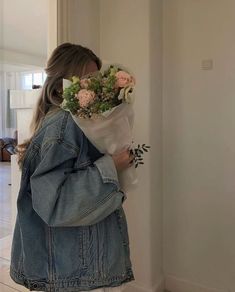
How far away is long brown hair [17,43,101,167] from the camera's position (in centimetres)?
108

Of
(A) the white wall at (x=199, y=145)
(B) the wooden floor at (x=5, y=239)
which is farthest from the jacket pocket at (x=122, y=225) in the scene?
(B) the wooden floor at (x=5, y=239)

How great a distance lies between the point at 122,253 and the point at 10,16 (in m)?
4.78

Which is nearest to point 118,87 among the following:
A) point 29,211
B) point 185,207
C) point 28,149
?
point 28,149

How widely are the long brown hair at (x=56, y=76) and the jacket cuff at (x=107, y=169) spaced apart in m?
0.25

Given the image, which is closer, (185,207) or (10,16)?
(185,207)

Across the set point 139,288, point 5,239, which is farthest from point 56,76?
point 5,239

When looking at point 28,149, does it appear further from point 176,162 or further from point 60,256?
point 176,162

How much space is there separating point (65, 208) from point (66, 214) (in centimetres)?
2

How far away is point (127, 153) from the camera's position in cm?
108

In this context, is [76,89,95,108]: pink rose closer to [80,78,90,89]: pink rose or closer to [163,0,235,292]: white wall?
A: [80,78,90,89]: pink rose

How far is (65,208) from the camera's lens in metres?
0.91

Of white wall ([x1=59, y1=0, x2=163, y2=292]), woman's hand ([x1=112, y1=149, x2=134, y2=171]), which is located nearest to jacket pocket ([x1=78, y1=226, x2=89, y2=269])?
woman's hand ([x1=112, y1=149, x2=134, y2=171])

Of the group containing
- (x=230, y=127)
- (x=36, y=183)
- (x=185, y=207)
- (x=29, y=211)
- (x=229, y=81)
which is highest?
(x=229, y=81)

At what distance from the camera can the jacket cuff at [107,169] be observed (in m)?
0.94
